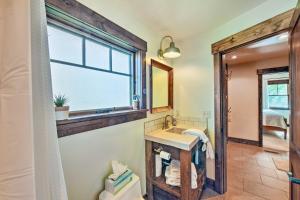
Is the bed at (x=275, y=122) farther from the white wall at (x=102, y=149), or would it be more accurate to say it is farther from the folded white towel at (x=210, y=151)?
the white wall at (x=102, y=149)

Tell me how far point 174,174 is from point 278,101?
7.30 meters

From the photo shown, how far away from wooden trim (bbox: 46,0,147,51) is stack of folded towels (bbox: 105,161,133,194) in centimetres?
127

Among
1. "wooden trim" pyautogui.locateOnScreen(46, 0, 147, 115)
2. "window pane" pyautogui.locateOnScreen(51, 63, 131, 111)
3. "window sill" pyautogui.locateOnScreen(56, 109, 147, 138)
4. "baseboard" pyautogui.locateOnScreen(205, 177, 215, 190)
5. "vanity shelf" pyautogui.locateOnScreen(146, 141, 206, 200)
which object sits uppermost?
"wooden trim" pyautogui.locateOnScreen(46, 0, 147, 115)

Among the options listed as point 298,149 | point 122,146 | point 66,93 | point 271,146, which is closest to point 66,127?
point 66,93

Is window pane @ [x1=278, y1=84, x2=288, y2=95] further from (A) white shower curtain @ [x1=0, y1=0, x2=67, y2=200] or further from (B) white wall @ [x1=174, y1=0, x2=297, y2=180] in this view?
(A) white shower curtain @ [x1=0, y1=0, x2=67, y2=200]

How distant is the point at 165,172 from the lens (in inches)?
72.1

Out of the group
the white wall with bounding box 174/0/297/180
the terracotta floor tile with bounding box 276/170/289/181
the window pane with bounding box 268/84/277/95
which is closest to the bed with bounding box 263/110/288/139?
the window pane with bounding box 268/84/277/95

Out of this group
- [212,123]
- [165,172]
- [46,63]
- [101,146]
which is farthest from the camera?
[212,123]

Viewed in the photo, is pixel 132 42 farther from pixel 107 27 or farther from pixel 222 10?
pixel 222 10

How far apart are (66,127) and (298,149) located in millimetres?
1538

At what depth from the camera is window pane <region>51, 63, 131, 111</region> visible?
1.11 m

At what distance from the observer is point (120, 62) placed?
5.50 feet

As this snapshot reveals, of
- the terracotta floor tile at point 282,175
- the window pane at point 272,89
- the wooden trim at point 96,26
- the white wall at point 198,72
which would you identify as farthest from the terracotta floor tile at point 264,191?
the window pane at point 272,89

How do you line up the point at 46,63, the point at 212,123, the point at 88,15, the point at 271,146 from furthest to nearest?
1. the point at 271,146
2. the point at 212,123
3. the point at 88,15
4. the point at 46,63
